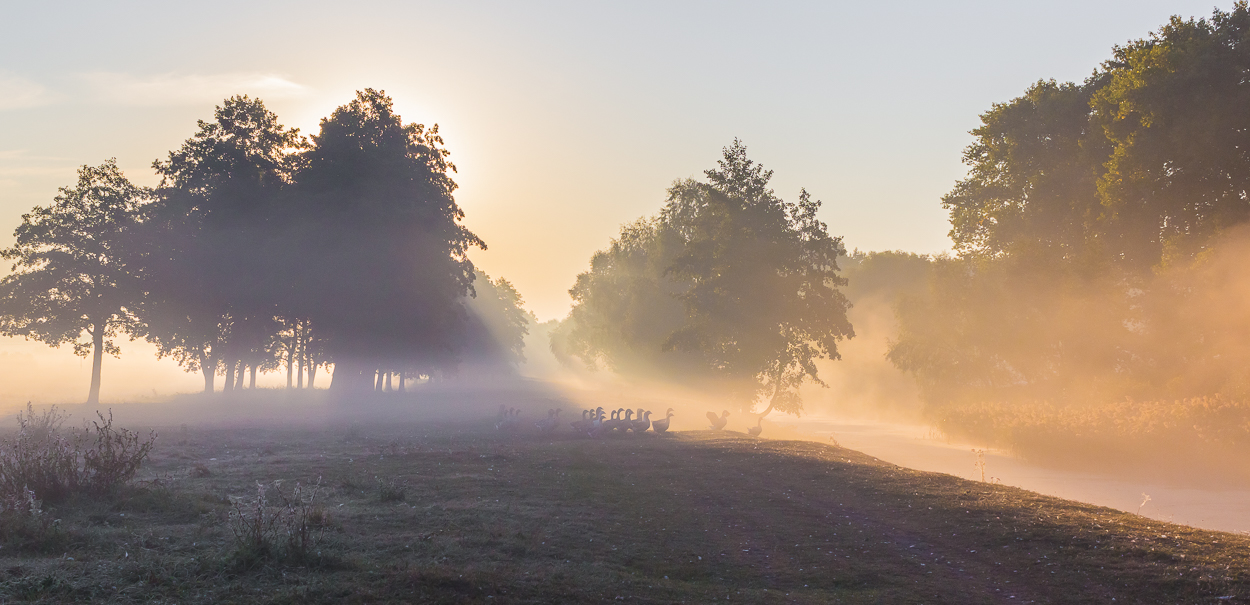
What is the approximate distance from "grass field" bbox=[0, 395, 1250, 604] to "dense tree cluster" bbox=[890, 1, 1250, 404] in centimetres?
2315

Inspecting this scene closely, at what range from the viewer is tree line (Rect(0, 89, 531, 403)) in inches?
1571

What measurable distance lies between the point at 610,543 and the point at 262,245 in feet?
118

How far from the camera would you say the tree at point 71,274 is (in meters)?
41.2

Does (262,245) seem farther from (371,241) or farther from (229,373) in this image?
(229,373)

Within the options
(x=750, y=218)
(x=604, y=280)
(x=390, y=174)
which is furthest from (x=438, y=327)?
(x=604, y=280)

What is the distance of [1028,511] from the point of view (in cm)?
1267

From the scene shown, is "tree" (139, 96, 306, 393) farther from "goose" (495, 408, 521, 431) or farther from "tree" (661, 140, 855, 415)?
"tree" (661, 140, 855, 415)

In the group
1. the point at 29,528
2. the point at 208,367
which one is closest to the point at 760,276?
the point at 29,528

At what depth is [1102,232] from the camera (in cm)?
3641

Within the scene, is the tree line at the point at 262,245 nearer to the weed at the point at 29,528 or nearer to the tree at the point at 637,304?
the tree at the point at 637,304

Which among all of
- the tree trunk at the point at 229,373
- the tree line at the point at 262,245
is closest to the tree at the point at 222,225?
the tree line at the point at 262,245

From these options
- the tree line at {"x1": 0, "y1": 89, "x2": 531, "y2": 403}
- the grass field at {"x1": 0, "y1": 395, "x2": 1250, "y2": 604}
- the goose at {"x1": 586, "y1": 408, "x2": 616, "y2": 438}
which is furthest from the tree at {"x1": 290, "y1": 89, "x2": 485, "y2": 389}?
the grass field at {"x1": 0, "y1": 395, "x2": 1250, "y2": 604}

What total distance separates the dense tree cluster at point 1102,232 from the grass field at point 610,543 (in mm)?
23150

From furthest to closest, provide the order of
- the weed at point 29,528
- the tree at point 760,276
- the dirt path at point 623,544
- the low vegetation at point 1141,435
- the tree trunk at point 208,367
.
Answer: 1. the tree trunk at point 208,367
2. the tree at point 760,276
3. the low vegetation at point 1141,435
4. the weed at point 29,528
5. the dirt path at point 623,544
